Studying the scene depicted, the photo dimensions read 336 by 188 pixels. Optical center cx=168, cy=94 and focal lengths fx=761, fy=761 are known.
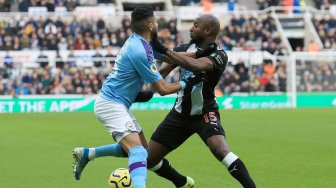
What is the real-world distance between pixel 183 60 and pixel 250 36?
2759 centimetres

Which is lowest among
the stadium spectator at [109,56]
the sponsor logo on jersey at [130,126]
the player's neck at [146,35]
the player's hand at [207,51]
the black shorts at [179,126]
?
the stadium spectator at [109,56]

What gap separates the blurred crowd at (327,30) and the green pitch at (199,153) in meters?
14.6

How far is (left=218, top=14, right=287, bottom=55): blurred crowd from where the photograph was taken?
34594mm

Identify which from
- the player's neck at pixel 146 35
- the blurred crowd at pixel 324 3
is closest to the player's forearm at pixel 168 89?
the player's neck at pixel 146 35

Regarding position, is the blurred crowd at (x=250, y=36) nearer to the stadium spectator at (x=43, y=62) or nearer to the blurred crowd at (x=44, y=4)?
the blurred crowd at (x=44, y=4)

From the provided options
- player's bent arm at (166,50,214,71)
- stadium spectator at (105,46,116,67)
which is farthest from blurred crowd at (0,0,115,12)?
player's bent arm at (166,50,214,71)

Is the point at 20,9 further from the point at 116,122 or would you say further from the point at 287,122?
the point at 116,122

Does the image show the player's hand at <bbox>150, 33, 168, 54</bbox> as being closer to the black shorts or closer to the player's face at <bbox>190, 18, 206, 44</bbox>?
the player's face at <bbox>190, 18, 206, 44</bbox>

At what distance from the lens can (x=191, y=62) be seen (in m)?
8.23

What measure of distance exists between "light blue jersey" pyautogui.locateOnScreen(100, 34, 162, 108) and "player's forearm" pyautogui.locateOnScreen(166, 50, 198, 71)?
38cm

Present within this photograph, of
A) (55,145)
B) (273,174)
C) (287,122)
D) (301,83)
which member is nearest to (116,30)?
(301,83)

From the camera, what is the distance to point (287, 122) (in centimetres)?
2170

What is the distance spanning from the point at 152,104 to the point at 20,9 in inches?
346

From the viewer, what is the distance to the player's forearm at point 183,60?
8102 millimetres
